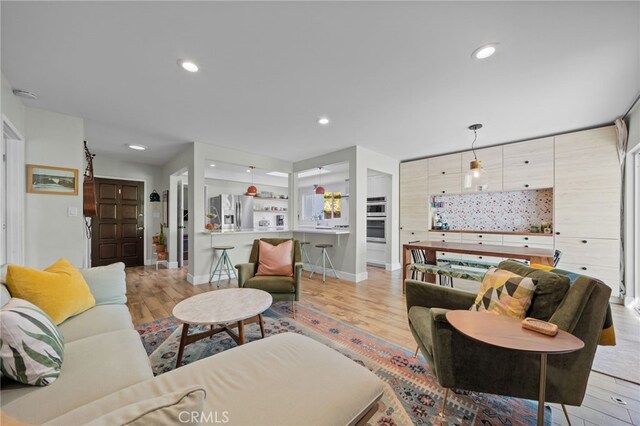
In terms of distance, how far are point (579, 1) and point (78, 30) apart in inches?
130

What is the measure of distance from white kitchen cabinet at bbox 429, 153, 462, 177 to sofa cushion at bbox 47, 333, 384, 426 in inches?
185

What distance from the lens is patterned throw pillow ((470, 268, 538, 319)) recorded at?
1406mm

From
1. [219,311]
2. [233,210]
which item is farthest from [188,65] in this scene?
[233,210]

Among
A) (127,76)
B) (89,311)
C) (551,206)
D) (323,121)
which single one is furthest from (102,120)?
(551,206)

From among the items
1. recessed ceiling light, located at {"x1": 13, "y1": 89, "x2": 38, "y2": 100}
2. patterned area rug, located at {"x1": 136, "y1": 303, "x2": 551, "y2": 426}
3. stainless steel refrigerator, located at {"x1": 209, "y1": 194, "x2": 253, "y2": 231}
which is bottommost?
patterned area rug, located at {"x1": 136, "y1": 303, "x2": 551, "y2": 426}

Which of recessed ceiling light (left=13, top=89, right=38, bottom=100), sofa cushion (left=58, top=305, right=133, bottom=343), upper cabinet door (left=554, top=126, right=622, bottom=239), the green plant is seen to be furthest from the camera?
the green plant

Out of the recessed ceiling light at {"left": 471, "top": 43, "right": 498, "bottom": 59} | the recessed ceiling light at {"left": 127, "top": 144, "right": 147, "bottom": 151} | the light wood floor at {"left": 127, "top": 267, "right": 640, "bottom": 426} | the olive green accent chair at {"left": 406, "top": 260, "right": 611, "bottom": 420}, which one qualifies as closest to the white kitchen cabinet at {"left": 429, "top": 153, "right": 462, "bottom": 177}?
the light wood floor at {"left": 127, "top": 267, "right": 640, "bottom": 426}

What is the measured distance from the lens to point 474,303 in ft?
5.64

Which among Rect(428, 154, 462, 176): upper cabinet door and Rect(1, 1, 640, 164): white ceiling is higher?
Rect(1, 1, 640, 164): white ceiling

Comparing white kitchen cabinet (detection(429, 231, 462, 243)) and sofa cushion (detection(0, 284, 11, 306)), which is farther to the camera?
white kitchen cabinet (detection(429, 231, 462, 243))

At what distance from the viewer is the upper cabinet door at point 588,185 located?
335 cm

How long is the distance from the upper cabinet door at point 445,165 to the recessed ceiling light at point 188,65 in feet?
15.0

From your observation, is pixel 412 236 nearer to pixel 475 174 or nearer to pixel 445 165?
pixel 445 165

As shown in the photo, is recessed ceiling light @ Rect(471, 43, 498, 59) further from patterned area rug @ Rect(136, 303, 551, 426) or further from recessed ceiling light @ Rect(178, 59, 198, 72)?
patterned area rug @ Rect(136, 303, 551, 426)
